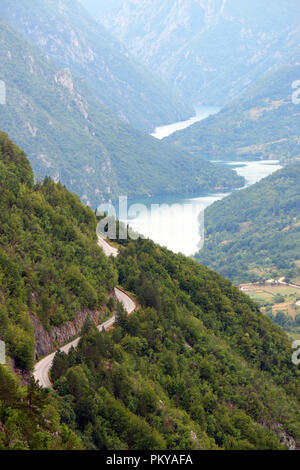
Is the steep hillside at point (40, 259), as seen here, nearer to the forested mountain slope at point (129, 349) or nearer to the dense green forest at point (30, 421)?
the forested mountain slope at point (129, 349)

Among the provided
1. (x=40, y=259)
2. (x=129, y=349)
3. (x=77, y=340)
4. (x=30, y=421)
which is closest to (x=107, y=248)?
(x=40, y=259)

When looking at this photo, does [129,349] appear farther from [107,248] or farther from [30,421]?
[107,248]

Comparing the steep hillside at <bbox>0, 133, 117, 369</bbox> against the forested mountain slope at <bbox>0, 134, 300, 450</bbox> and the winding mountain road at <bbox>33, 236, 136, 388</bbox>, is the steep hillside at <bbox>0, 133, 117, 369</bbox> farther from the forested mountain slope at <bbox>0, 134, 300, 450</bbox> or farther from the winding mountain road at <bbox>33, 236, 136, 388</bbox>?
the winding mountain road at <bbox>33, 236, 136, 388</bbox>

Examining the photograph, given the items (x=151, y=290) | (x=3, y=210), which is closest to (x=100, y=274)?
(x=151, y=290)

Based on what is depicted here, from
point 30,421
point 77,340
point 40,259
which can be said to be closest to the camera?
point 30,421

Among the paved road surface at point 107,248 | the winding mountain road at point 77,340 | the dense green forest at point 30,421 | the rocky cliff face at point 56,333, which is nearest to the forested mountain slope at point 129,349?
the dense green forest at point 30,421

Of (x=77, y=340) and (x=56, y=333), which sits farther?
(x=77, y=340)

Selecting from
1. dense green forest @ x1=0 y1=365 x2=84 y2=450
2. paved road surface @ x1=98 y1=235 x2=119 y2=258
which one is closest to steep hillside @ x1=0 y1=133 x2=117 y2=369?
paved road surface @ x1=98 y1=235 x2=119 y2=258
